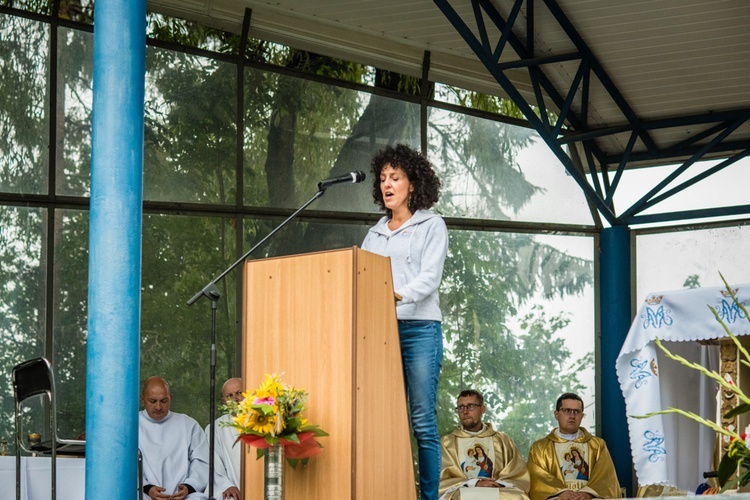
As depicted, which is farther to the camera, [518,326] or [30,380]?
[518,326]

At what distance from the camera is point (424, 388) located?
4.51m

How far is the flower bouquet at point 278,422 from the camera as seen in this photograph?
3.98m

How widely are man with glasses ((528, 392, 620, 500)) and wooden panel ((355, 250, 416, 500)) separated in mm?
4729

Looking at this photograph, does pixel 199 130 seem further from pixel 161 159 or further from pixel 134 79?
pixel 134 79

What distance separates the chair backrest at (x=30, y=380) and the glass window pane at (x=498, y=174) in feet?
17.1

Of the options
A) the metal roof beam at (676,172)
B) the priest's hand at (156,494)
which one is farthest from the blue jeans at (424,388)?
the metal roof beam at (676,172)

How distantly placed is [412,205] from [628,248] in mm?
5369

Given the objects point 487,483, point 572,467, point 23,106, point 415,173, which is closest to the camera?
point 415,173

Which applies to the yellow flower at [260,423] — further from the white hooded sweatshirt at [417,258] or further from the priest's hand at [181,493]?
the priest's hand at [181,493]

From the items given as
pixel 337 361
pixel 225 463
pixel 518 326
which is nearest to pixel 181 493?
pixel 225 463

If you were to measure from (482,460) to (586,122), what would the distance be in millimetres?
2954

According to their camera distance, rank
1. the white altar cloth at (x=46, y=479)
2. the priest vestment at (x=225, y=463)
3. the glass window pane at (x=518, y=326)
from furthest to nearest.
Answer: the glass window pane at (x=518, y=326) < the priest vestment at (x=225, y=463) < the white altar cloth at (x=46, y=479)

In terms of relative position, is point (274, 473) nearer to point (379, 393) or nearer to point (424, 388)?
point (379, 393)

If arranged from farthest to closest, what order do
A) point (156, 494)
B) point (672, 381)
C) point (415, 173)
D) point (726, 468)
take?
point (156, 494)
point (672, 381)
point (415, 173)
point (726, 468)
